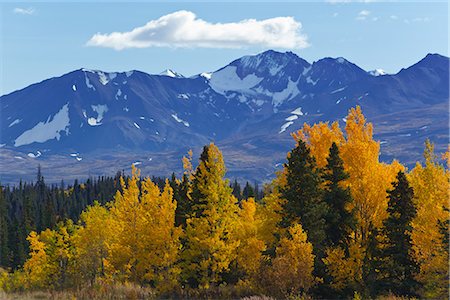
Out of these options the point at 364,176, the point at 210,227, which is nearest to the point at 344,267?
the point at 364,176

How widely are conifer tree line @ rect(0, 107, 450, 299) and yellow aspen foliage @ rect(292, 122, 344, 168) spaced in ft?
0.25

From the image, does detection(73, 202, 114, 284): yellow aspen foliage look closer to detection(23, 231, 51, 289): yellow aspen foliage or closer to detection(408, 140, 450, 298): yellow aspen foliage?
detection(23, 231, 51, 289): yellow aspen foliage

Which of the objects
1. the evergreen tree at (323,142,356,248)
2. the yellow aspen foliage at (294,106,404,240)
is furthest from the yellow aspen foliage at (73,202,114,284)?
the evergreen tree at (323,142,356,248)

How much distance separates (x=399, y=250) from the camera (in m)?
34.0

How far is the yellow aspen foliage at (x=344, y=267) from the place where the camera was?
114 feet

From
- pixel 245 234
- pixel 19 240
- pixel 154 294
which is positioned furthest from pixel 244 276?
pixel 19 240

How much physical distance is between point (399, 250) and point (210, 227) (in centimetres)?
1304

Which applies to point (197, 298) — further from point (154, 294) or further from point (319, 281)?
point (319, 281)

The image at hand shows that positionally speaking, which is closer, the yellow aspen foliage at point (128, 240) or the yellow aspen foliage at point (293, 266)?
the yellow aspen foliage at point (293, 266)

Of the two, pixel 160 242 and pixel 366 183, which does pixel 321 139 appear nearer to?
pixel 366 183

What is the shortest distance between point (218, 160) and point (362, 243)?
38.5 feet

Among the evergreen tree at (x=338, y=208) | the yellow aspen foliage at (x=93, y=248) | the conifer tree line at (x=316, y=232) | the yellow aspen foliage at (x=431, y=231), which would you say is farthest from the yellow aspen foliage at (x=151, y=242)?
the yellow aspen foliage at (x=431, y=231)

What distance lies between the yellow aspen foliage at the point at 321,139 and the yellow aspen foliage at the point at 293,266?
11.2 metres

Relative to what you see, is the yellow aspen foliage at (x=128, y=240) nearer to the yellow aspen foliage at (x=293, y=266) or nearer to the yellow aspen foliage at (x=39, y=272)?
the yellow aspen foliage at (x=39, y=272)
